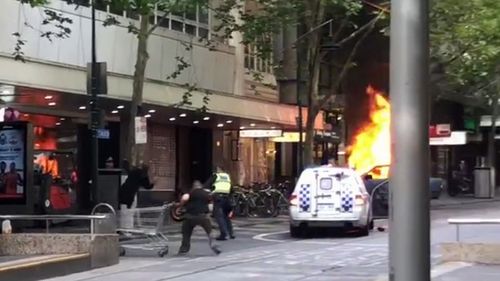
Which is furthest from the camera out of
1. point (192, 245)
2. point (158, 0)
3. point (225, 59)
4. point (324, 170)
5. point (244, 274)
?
point (225, 59)

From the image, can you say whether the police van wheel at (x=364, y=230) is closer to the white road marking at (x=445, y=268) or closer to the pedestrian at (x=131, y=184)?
the pedestrian at (x=131, y=184)

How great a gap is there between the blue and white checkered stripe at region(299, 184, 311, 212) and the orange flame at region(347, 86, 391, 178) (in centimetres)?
2191

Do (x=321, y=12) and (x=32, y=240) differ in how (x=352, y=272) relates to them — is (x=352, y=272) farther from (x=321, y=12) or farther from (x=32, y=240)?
(x=321, y=12)

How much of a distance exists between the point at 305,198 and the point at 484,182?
2675 centimetres

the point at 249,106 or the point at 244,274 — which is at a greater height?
the point at 249,106

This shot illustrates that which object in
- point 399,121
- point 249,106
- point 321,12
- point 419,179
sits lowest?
point 419,179

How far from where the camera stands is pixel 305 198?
2053 centimetres

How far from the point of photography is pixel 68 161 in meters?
25.8

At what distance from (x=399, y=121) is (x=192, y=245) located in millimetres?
15312

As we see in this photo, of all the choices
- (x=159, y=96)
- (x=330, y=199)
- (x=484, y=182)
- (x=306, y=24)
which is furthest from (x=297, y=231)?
(x=484, y=182)

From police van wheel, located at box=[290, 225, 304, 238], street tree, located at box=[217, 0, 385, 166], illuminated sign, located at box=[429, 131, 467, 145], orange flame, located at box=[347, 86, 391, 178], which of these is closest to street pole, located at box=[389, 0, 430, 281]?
illuminated sign, located at box=[429, 131, 467, 145]

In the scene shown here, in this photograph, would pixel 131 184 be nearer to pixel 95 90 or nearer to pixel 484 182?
pixel 95 90

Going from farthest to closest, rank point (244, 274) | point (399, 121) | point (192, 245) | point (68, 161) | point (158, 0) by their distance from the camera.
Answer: point (68, 161) → point (192, 245) → point (158, 0) → point (244, 274) → point (399, 121)

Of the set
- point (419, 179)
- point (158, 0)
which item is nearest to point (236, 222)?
point (158, 0)
